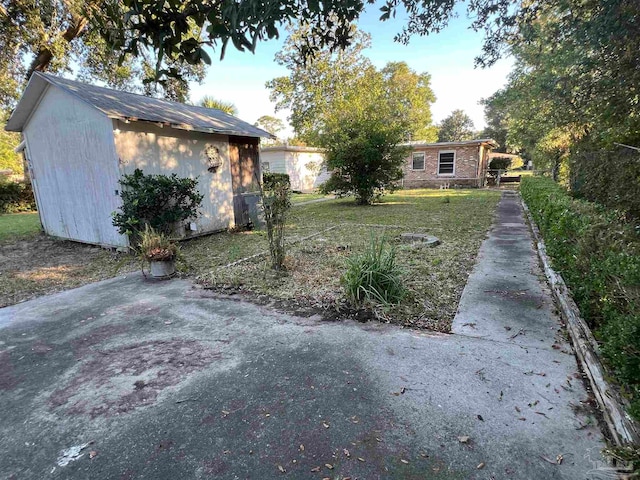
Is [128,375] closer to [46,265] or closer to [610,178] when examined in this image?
[46,265]

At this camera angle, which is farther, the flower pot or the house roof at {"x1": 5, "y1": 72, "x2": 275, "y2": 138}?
the house roof at {"x1": 5, "y1": 72, "x2": 275, "y2": 138}

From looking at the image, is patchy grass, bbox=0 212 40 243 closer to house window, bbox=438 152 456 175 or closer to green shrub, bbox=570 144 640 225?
green shrub, bbox=570 144 640 225

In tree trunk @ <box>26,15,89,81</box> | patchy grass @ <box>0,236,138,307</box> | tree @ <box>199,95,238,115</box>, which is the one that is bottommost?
patchy grass @ <box>0,236,138,307</box>

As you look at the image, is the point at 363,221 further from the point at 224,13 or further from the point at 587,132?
the point at 224,13

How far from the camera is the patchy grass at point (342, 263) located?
12.1 feet

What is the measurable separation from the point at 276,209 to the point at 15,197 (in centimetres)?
1701

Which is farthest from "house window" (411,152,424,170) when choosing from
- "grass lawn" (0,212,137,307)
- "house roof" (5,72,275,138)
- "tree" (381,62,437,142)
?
"grass lawn" (0,212,137,307)

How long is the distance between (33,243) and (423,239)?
9.15m

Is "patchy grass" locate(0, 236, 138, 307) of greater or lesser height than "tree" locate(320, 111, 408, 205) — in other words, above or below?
below

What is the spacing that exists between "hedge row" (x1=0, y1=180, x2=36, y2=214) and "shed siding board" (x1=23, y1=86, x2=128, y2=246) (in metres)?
9.61

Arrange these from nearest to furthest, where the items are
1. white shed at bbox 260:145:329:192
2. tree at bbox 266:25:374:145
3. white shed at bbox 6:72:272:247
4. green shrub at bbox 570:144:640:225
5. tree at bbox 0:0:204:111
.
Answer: green shrub at bbox 570:144:640:225, white shed at bbox 6:72:272:247, tree at bbox 0:0:204:111, white shed at bbox 260:145:329:192, tree at bbox 266:25:374:145

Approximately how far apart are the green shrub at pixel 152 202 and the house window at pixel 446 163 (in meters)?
18.0

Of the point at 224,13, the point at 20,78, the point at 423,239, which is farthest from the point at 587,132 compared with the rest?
the point at 20,78

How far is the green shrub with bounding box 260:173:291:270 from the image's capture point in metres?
4.77
